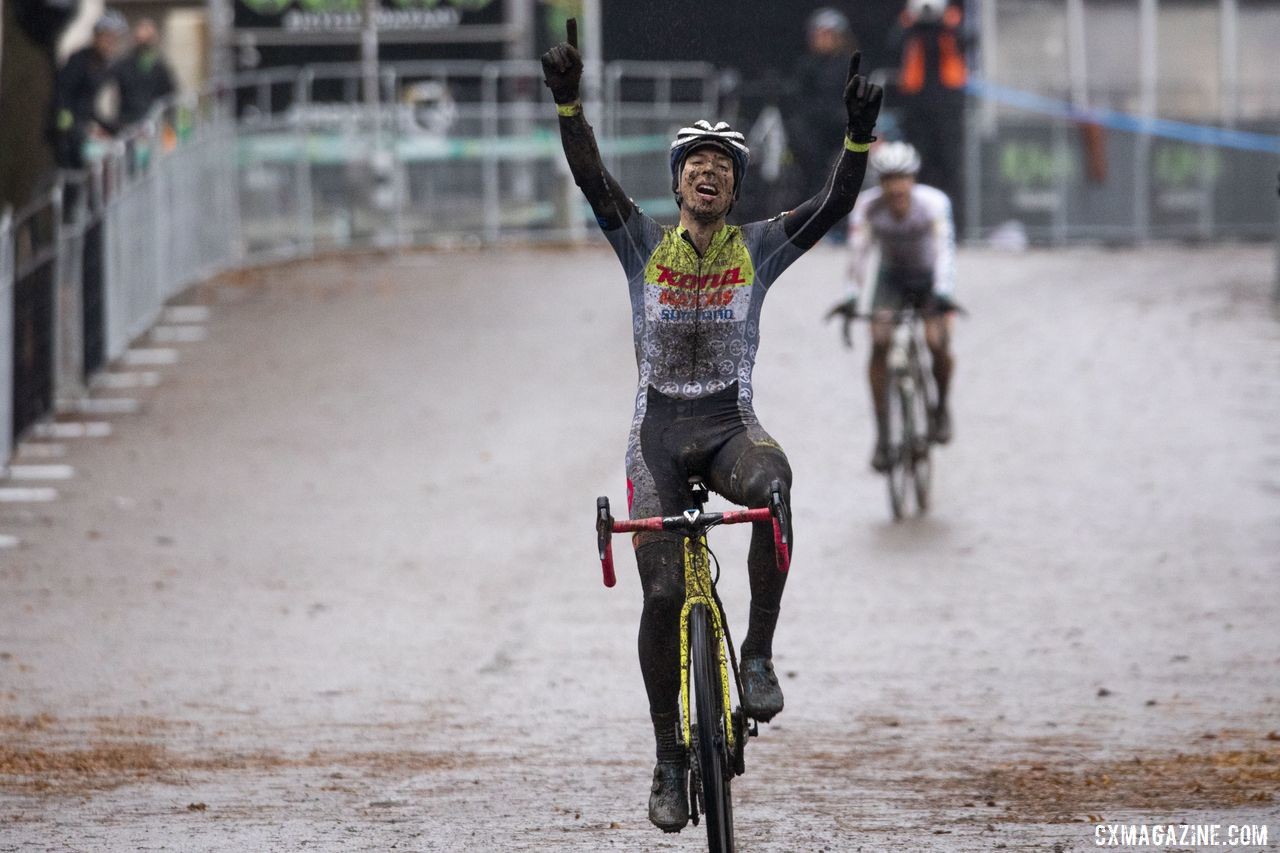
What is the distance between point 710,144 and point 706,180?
0.11 metres

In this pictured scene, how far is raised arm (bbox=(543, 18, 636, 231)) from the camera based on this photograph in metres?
6.81

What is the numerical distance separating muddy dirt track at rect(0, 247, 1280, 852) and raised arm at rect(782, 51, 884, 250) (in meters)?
1.92

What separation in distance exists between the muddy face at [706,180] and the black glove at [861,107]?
15.9 inches

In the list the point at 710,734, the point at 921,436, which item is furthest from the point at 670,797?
the point at 921,436

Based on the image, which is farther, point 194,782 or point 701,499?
point 194,782

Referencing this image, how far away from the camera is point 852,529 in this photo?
14023 millimetres

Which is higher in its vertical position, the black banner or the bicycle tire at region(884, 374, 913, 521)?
the black banner

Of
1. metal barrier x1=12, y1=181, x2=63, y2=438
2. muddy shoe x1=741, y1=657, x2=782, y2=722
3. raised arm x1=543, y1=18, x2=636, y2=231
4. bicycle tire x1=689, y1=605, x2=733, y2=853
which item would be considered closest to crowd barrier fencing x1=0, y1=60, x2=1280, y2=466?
metal barrier x1=12, y1=181, x2=63, y2=438

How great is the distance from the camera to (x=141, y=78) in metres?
21.6

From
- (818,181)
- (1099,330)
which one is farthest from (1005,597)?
(818,181)

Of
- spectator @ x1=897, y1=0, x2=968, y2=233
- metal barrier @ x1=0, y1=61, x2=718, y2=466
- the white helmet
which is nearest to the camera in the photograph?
the white helmet

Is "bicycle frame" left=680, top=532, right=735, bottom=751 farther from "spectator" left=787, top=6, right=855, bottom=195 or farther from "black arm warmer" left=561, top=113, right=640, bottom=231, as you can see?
"spectator" left=787, top=6, right=855, bottom=195

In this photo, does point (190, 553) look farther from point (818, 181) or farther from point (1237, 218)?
point (1237, 218)

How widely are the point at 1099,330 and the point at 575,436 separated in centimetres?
618
